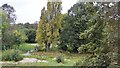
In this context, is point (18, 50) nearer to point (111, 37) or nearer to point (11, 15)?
point (11, 15)

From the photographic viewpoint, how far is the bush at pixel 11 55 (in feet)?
10.7

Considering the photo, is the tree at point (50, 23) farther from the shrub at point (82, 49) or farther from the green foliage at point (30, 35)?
the shrub at point (82, 49)

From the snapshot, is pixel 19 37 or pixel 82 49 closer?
pixel 82 49

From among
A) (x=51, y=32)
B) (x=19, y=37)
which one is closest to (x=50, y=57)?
(x=51, y=32)

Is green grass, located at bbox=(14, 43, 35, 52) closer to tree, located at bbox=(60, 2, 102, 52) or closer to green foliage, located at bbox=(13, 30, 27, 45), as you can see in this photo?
green foliage, located at bbox=(13, 30, 27, 45)

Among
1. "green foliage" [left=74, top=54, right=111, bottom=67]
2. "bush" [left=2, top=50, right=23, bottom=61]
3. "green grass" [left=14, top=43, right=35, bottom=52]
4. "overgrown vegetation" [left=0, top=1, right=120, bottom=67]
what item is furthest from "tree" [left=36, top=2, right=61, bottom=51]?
"green foliage" [left=74, top=54, right=111, bottom=67]

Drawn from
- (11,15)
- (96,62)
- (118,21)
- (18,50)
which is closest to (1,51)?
(18,50)

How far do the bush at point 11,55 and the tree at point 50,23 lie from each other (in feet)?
0.87

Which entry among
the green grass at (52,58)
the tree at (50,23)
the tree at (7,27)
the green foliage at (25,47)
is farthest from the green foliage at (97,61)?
the tree at (7,27)

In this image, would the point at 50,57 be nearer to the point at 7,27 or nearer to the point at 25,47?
the point at 25,47

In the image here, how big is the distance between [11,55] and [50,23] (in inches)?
20.9

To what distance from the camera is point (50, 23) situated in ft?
10.7

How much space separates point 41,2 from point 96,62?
0.86 m

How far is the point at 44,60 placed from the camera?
327 cm
